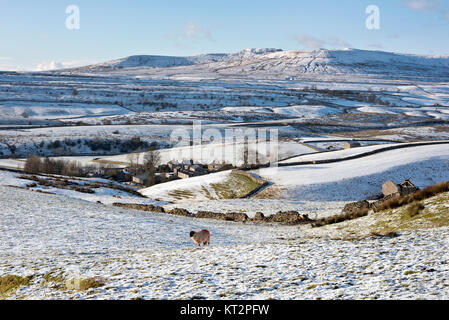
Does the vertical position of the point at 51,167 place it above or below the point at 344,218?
below

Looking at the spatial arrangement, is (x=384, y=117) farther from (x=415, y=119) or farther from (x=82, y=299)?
(x=82, y=299)

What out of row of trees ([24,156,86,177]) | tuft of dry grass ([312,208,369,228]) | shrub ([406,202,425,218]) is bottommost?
row of trees ([24,156,86,177])

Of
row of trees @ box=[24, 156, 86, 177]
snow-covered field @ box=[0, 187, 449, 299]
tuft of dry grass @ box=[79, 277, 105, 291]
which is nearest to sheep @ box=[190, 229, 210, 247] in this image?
snow-covered field @ box=[0, 187, 449, 299]

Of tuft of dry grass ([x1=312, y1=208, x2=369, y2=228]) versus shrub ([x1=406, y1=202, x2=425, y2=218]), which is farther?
tuft of dry grass ([x1=312, y1=208, x2=369, y2=228])

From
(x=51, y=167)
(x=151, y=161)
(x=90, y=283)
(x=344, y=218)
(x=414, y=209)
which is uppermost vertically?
(x=414, y=209)

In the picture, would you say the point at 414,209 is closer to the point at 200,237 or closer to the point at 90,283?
the point at 200,237

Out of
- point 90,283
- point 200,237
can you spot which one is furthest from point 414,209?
point 90,283

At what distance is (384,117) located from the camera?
17475cm

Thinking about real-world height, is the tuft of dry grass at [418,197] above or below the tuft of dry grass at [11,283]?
above

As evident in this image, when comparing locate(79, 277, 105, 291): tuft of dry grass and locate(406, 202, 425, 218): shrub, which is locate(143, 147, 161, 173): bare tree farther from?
locate(79, 277, 105, 291): tuft of dry grass

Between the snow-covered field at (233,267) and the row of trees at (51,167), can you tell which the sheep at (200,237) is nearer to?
the snow-covered field at (233,267)

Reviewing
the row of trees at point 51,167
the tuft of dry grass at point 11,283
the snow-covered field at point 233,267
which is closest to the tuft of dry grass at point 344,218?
the snow-covered field at point 233,267

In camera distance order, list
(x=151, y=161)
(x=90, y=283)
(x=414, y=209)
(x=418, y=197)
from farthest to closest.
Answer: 1. (x=151, y=161)
2. (x=418, y=197)
3. (x=414, y=209)
4. (x=90, y=283)

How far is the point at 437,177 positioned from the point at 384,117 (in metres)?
128
